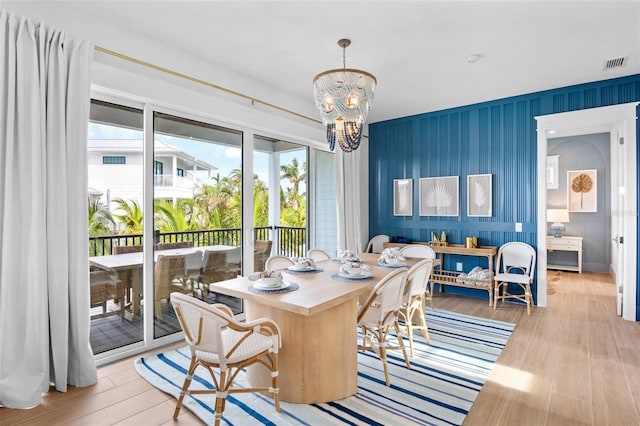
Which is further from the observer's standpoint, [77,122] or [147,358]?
[147,358]

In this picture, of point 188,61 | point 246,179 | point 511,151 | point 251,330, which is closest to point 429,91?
point 511,151

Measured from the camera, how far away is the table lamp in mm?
6652

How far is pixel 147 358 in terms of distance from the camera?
9.37 ft

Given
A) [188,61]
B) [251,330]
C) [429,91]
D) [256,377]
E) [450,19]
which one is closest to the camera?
[251,330]

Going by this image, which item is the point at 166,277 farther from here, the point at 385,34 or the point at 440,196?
the point at 440,196

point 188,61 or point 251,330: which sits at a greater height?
point 188,61

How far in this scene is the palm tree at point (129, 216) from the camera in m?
2.92

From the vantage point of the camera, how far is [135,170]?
3.00m

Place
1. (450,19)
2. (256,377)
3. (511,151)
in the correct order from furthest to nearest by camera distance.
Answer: (511,151)
(450,19)
(256,377)

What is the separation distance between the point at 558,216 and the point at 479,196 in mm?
3069

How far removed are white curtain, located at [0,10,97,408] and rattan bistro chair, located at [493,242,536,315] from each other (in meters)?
4.38

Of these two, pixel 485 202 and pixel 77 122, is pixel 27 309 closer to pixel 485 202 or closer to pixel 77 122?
pixel 77 122

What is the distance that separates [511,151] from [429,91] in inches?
56.4

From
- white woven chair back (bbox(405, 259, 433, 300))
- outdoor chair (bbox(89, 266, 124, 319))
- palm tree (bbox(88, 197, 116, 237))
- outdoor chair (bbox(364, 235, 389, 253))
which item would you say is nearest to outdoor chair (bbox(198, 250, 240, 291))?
outdoor chair (bbox(89, 266, 124, 319))
